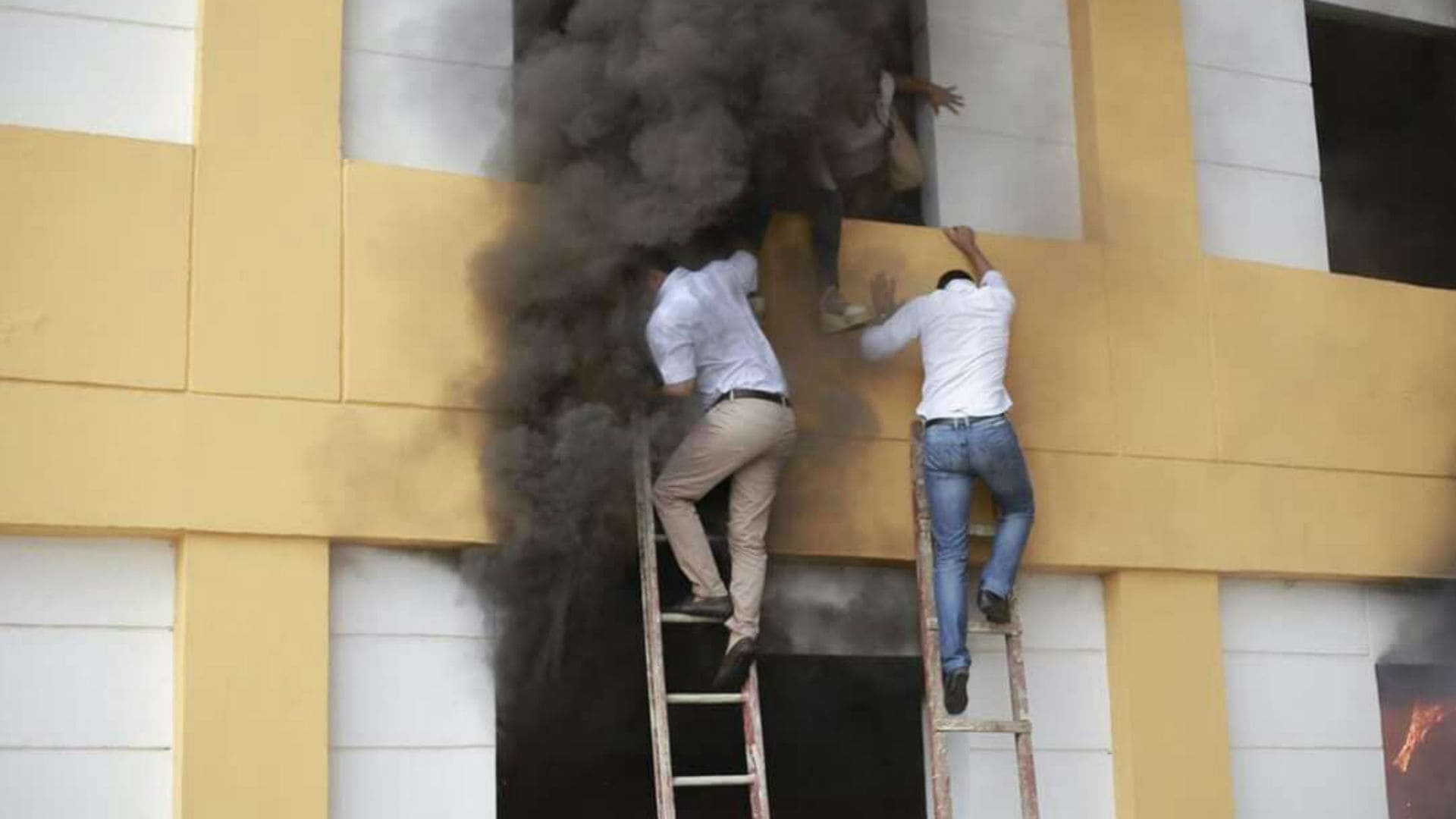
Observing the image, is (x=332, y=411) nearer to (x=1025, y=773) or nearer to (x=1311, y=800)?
(x=1025, y=773)

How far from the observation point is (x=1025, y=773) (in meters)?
6.92

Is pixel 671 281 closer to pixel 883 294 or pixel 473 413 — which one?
pixel 473 413

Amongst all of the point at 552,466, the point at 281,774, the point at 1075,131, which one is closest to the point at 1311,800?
the point at 1075,131

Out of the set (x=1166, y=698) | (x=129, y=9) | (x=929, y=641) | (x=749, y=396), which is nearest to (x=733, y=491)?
(x=749, y=396)

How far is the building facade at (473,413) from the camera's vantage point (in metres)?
6.16

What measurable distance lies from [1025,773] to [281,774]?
8.56ft

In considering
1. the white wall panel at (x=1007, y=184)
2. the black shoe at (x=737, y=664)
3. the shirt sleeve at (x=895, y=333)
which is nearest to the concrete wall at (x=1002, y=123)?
the white wall panel at (x=1007, y=184)

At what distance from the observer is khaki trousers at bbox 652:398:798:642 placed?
6.68m

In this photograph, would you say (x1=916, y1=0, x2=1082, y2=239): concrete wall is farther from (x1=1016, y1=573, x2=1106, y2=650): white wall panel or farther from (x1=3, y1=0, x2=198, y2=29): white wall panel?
(x1=3, y1=0, x2=198, y2=29): white wall panel

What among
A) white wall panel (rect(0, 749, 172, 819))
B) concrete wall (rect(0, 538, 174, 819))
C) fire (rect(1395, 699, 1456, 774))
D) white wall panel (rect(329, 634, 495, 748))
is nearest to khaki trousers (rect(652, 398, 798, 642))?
white wall panel (rect(329, 634, 495, 748))

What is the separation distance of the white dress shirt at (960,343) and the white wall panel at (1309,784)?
201cm

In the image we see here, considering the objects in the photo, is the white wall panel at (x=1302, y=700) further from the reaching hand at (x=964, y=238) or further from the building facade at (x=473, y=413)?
the reaching hand at (x=964, y=238)

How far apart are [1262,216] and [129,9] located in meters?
4.90

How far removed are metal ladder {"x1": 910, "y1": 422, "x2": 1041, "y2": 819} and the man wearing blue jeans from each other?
0.04 meters
